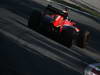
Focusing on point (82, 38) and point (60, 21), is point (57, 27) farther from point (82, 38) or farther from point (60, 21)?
point (82, 38)

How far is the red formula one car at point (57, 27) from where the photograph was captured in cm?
1041

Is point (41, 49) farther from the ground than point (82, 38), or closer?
farther from the ground

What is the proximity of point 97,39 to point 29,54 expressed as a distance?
5.91 metres

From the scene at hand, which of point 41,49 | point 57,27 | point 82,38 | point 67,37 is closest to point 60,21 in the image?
point 57,27

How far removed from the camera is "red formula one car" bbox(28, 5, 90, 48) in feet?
34.2

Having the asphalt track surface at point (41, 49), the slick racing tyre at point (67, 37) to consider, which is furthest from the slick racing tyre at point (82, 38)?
the slick racing tyre at point (67, 37)

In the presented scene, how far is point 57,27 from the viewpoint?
34.8 ft

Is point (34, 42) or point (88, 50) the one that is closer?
point (34, 42)

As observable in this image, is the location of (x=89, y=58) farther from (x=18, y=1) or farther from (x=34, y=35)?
(x=18, y=1)

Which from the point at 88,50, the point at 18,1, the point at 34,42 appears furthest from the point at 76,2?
the point at 34,42

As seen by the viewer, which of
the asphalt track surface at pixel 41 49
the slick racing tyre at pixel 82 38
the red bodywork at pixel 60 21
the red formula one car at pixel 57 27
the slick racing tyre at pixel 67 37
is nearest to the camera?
the asphalt track surface at pixel 41 49

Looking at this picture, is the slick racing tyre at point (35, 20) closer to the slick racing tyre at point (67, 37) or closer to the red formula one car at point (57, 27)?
the red formula one car at point (57, 27)

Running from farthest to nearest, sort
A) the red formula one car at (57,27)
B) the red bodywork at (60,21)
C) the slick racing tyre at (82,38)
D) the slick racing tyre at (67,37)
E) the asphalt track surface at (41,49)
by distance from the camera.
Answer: the slick racing tyre at (82,38), the red bodywork at (60,21), the red formula one car at (57,27), the slick racing tyre at (67,37), the asphalt track surface at (41,49)

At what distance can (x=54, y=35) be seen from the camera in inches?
422
